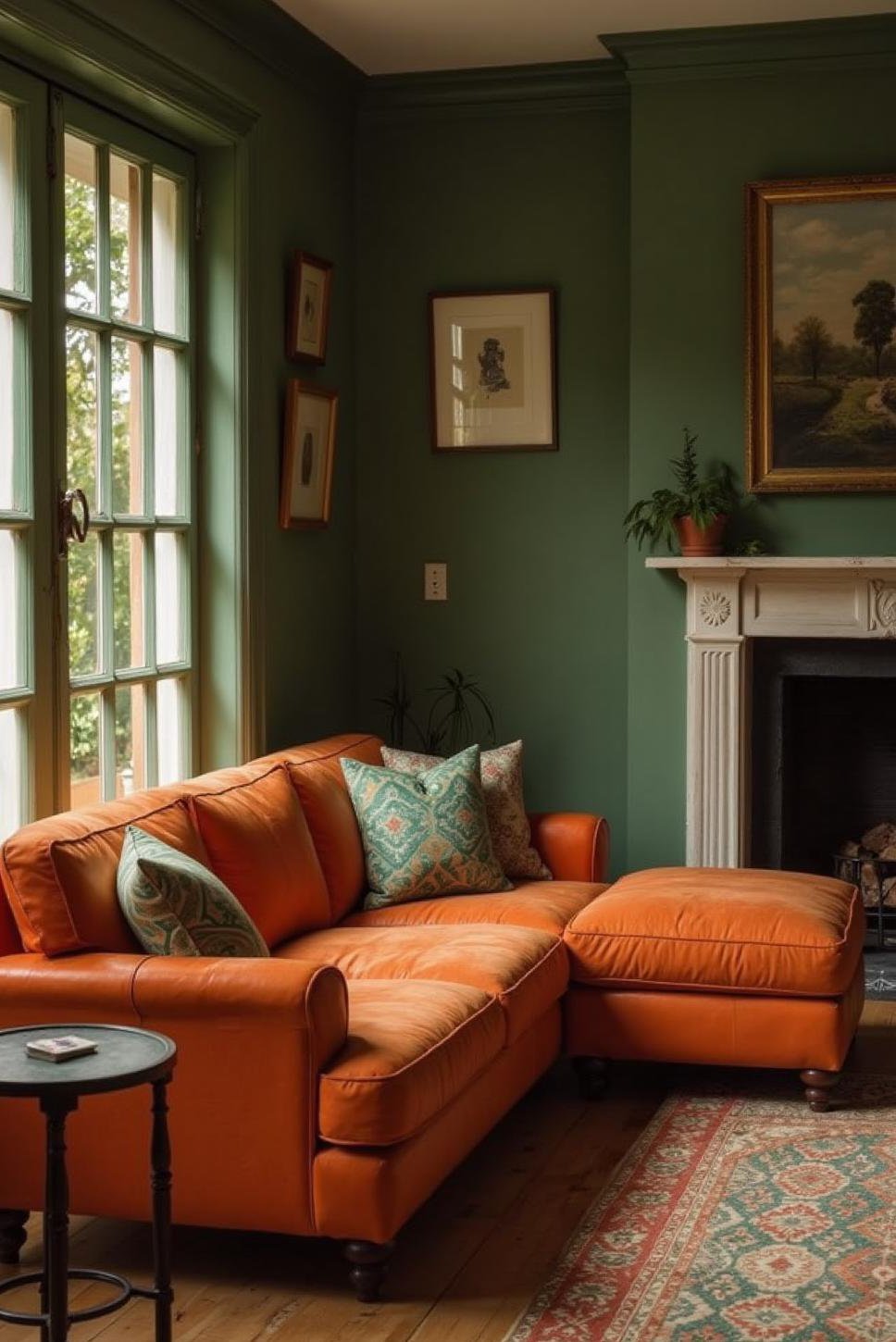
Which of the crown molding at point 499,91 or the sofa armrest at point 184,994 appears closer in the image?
the sofa armrest at point 184,994

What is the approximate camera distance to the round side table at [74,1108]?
2.36 meters

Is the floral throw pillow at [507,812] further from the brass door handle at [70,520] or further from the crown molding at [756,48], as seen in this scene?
the crown molding at [756,48]

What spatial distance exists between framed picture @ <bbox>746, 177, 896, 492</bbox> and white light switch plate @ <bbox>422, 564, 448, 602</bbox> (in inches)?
43.1

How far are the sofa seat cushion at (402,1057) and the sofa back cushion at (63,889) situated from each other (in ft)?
1.63

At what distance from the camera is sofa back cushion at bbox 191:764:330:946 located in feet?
12.5

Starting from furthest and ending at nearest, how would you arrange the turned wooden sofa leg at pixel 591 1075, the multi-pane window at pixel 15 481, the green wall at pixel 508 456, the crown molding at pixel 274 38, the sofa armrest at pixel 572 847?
Answer: the green wall at pixel 508 456, the sofa armrest at pixel 572 847, the crown molding at pixel 274 38, the turned wooden sofa leg at pixel 591 1075, the multi-pane window at pixel 15 481

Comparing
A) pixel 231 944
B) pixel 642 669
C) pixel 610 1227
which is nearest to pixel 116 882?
pixel 231 944

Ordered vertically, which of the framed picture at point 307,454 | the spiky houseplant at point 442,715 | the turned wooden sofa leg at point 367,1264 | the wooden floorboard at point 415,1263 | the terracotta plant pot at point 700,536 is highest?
the framed picture at point 307,454

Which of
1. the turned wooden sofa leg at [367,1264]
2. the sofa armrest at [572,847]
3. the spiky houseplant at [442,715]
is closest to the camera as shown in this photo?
the turned wooden sofa leg at [367,1264]

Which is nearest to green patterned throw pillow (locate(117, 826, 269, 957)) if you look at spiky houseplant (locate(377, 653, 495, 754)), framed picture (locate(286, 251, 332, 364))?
framed picture (locate(286, 251, 332, 364))

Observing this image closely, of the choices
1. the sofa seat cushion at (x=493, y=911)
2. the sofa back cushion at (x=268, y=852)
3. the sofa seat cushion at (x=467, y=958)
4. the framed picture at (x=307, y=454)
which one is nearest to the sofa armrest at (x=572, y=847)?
the sofa seat cushion at (x=493, y=911)

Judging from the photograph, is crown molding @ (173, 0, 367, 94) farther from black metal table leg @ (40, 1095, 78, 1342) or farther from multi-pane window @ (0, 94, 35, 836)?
black metal table leg @ (40, 1095, 78, 1342)

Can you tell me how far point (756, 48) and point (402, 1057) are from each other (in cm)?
343

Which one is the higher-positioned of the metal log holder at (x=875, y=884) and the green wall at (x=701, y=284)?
the green wall at (x=701, y=284)
